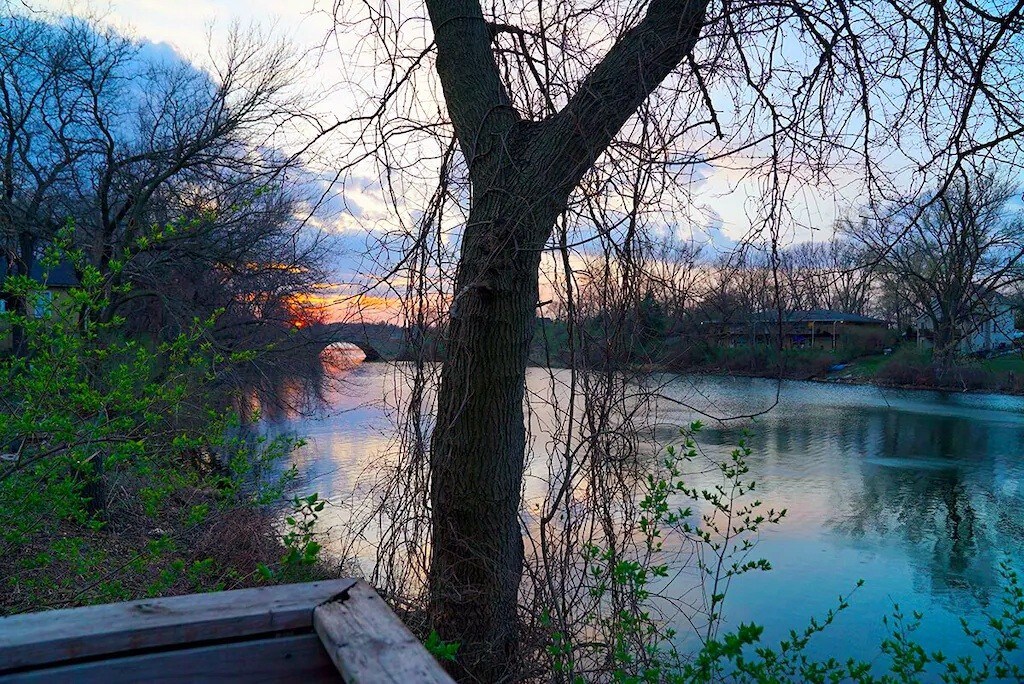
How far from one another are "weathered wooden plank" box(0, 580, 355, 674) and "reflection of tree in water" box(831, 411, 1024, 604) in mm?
10521

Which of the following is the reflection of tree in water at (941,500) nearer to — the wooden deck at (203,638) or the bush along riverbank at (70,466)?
the bush along riverbank at (70,466)

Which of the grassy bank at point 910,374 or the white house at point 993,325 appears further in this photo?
the grassy bank at point 910,374

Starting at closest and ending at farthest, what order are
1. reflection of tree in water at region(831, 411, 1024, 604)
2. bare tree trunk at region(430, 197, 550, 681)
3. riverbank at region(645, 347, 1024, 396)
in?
1. bare tree trunk at region(430, 197, 550, 681)
2. reflection of tree in water at region(831, 411, 1024, 604)
3. riverbank at region(645, 347, 1024, 396)

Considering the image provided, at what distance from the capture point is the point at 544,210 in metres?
3.24

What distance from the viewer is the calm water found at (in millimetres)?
8695

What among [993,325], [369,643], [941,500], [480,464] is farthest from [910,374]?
[369,643]

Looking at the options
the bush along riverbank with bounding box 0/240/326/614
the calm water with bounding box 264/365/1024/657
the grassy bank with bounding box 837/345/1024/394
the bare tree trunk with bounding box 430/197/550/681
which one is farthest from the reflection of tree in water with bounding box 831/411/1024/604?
the bush along riverbank with bounding box 0/240/326/614

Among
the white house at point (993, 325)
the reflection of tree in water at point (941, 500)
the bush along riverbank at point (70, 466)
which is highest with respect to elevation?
the white house at point (993, 325)

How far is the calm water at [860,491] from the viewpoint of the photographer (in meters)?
8.70

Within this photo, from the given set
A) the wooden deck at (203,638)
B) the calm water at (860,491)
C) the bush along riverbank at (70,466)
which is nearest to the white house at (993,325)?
the calm water at (860,491)

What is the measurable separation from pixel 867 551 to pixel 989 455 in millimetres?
7391

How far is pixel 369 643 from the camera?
106cm

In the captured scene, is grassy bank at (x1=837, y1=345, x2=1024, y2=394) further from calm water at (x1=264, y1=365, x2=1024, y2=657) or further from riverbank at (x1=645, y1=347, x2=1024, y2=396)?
calm water at (x1=264, y1=365, x2=1024, y2=657)

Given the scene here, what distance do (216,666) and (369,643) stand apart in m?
0.28
